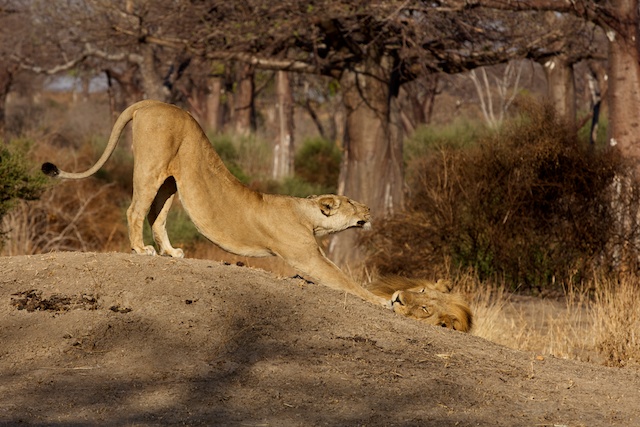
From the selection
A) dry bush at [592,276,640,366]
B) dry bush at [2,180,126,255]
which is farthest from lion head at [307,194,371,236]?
dry bush at [2,180,126,255]

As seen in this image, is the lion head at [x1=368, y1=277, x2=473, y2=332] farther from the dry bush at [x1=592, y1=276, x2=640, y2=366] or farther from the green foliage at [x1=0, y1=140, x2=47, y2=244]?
the green foliage at [x1=0, y1=140, x2=47, y2=244]

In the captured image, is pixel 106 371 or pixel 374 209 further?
pixel 374 209

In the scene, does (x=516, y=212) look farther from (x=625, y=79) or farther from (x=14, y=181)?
(x=14, y=181)

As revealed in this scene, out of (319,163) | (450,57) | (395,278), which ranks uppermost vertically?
(450,57)

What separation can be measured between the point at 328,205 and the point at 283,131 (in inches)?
822

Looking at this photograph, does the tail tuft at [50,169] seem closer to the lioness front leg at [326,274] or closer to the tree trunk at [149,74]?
the lioness front leg at [326,274]

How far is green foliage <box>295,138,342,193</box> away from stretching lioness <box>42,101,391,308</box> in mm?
17769

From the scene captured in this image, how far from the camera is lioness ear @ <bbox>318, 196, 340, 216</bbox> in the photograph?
7.63 metres

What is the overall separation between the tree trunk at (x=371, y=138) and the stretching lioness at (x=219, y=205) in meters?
7.94

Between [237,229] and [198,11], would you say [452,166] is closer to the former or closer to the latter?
[198,11]

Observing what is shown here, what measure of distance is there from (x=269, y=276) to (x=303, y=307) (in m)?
0.73

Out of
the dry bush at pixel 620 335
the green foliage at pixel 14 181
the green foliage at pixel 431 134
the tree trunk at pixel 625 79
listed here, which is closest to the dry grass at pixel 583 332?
the dry bush at pixel 620 335

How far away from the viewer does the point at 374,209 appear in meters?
15.5

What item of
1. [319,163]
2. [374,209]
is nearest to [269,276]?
[374,209]
